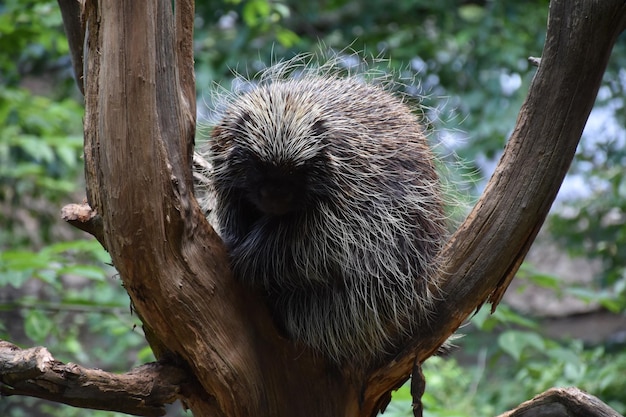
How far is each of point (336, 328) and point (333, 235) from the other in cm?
24

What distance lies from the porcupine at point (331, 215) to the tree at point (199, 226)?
7cm

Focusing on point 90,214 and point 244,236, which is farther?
point 244,236

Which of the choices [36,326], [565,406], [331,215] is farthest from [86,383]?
[565,406]

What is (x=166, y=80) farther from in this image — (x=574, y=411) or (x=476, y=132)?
(x=476, y=132)

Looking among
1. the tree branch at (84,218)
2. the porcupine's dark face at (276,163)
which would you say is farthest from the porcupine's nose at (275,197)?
the tree branch at (84,218)

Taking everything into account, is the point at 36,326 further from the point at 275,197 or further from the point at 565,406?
the point at 565,406

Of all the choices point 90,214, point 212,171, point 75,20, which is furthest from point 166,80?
point 75,20

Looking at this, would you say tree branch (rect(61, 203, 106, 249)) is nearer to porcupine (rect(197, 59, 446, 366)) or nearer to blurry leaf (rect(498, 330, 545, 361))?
porcupine (rect(197, 59, 446, 366))

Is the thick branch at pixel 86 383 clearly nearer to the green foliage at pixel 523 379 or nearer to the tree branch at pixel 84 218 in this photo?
the tree branch at pixel 84 218

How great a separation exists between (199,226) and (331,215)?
13.8 inches

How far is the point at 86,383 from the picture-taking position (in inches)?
56.2

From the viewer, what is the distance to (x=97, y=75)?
1.42 meters

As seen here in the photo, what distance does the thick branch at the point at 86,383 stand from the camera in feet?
4.46

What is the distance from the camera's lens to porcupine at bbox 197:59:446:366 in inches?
67.2
